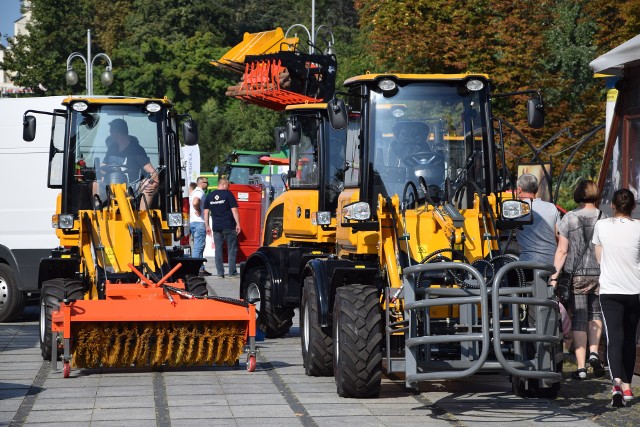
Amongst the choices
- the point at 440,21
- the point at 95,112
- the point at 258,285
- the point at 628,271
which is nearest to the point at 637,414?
the point at 628,271

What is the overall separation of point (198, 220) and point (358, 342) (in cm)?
1562

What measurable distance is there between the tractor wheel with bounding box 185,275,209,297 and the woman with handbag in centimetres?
372

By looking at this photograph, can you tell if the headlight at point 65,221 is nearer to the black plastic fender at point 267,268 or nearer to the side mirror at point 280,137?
the black plastic fender at point 267,268

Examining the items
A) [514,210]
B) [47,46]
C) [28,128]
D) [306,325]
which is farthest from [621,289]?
[47,46]

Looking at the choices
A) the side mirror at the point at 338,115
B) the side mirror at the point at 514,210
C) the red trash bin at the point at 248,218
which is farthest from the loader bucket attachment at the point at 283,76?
the side mirror at the point at 514,210

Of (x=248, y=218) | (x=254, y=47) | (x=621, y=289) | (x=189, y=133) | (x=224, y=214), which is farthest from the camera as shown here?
(x=248, y=218)

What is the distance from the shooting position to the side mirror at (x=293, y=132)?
14539 millimetres

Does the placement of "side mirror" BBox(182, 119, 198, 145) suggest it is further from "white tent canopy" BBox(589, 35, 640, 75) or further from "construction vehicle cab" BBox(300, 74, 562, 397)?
"white tent canopy" BBox(589, 35, 640, 75)

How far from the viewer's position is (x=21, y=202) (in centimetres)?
1753

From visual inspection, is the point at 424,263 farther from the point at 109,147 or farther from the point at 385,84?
the point at 109,147

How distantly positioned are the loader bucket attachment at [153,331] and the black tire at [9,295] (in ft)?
17.3

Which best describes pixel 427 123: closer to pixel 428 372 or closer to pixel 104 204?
pixel 428 372

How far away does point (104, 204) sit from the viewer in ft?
46.0

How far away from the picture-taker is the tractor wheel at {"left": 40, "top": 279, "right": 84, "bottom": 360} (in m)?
12.6
